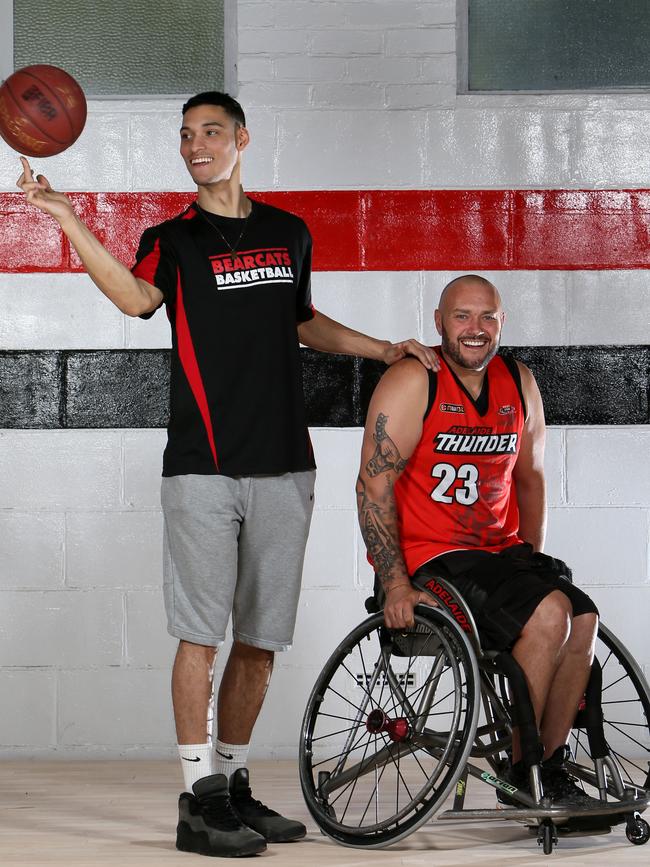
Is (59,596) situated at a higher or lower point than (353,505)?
lower

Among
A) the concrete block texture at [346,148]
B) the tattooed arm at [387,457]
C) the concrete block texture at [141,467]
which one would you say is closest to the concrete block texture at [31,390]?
the concrete block texture at [141,467]

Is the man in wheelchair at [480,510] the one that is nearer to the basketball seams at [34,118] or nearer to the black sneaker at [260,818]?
the black sneaker at [260,818]

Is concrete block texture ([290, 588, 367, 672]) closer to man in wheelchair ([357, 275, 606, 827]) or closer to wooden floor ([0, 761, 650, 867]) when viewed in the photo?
wooden floor ([0, 761, 650, 867])

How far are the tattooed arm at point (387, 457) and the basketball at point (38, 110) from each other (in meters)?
Answer: 0.93

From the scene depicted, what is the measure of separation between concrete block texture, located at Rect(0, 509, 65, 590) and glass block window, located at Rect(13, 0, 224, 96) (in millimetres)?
1345

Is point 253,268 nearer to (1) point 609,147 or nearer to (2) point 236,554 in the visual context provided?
(2) point 236,554

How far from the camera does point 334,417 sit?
142 inches

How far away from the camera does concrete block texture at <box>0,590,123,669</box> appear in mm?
3592

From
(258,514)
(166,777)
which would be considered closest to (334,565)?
(166,777)

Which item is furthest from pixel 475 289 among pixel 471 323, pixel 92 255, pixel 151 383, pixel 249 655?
pixel 151 383

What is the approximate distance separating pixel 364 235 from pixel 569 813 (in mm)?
1909

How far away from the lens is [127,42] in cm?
362

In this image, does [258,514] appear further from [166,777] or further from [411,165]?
[411,165]

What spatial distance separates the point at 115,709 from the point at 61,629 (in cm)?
30
